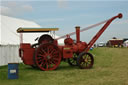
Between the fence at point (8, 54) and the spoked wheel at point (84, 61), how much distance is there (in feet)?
17.2

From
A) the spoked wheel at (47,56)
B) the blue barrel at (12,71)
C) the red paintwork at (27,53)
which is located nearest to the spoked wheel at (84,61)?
the spoked wheel at (47,56)

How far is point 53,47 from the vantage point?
34.2 ft

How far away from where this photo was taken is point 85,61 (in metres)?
10.8

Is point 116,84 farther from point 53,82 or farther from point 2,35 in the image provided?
point 2,35

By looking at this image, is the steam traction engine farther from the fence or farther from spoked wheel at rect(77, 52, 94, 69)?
the fence

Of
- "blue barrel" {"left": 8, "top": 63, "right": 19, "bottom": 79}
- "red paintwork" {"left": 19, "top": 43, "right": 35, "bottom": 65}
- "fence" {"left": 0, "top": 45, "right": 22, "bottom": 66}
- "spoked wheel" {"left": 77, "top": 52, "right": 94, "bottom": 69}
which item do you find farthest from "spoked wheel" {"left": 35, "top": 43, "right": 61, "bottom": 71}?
"fence" {"left": 0, "top": 45, "right": 22, "bottom": 66}

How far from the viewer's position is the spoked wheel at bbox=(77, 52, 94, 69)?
10.6 meters

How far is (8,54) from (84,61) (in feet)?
18.3

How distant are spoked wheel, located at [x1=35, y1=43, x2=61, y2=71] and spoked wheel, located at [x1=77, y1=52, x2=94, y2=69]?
1119 mm

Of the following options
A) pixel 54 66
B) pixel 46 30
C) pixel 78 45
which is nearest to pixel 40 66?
pixel 54 66

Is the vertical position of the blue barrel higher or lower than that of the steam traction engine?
lower

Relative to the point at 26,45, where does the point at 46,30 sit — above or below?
above

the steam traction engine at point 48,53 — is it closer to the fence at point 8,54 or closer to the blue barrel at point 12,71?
the blue barrel at point 12,71

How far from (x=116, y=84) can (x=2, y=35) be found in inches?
419
